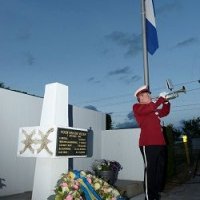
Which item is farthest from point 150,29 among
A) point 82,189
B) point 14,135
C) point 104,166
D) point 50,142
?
point 82,189

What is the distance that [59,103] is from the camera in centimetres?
536

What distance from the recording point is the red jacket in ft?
14.9

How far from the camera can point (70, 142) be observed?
536cm

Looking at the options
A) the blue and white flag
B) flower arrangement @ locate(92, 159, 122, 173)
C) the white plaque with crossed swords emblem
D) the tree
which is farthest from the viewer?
the tree

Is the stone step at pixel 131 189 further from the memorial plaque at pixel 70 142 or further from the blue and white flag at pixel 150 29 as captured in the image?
the blue and white flag at pixel 150 29

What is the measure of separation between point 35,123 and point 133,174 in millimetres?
2713

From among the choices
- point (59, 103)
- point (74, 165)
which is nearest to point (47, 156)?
point (59, 103)

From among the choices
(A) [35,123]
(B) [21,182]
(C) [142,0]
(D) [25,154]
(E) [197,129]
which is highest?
(E) [197,129]

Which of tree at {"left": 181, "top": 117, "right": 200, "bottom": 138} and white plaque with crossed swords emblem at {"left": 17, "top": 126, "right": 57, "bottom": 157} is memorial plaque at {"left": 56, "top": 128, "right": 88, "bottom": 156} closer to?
white plaque with crossed swords emblem at {"left": 17, "top": 126, "right": 57, "bottom": 157}

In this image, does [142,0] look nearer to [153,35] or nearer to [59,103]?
[153,35]

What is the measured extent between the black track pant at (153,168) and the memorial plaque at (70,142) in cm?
125

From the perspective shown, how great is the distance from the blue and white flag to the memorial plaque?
9.31 feet

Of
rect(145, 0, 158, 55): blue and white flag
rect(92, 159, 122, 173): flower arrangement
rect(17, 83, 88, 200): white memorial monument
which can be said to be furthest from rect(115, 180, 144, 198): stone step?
rect(145, 0, 158, 55): blue and white flag

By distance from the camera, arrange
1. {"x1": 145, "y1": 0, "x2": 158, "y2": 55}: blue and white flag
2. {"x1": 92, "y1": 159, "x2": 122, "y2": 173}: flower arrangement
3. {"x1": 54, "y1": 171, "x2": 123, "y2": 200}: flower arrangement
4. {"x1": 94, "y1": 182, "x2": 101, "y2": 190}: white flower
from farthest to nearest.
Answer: {"x1": 145, "y1": 0, "x2": 158, "y2": 55}: blue and white flag, {"x1": 92, "y1": 159, "x2": 122, "y2": 173}: flower arrangement, {"x1": 94, "y1": 182, "x2": 101, "y2": 190}: white flower, {"x1": 54, "y1": 171, "x2": 123, "y2": 200}: flower arrangement
